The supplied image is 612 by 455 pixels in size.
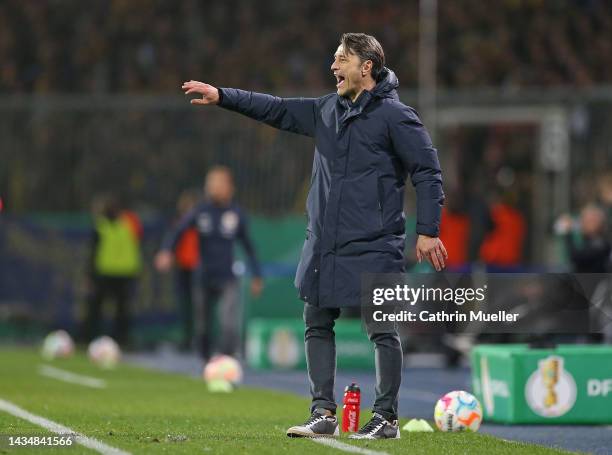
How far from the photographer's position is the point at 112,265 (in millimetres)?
22172

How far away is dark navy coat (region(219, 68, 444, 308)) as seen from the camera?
337 inches

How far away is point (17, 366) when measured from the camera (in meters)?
17.8

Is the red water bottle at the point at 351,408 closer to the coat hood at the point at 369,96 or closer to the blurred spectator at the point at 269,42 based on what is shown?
the coat hood at the point at 369,96

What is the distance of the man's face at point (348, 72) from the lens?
868cm

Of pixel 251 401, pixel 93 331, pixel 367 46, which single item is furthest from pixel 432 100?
pixel 367 46

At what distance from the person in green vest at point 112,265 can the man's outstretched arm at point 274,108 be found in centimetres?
1331

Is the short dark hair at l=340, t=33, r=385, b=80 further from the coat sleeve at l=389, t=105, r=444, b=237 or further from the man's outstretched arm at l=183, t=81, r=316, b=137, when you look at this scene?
the man's outstretched arm at l=183, t=81, r=316, b=137

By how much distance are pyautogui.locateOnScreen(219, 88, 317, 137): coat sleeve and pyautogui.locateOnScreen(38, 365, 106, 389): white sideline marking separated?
6185mm

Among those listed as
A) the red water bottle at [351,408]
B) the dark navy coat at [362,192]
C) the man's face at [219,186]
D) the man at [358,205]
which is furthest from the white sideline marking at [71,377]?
the dark navy coat at [362,192]

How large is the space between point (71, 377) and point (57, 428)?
6991 millimetres

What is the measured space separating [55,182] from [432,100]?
19.2 ft

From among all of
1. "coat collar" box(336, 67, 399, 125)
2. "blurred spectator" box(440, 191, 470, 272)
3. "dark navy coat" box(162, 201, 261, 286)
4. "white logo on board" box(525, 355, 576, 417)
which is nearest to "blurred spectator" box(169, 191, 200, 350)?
"blurred spectator" box(440, 191, 470, 272)

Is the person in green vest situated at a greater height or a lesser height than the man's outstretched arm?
greater

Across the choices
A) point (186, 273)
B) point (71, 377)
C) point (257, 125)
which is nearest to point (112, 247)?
point (186, 273)
